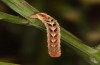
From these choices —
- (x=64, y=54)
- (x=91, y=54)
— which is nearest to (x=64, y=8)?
(x=64, y=54)

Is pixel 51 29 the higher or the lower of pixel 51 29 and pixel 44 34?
the higher

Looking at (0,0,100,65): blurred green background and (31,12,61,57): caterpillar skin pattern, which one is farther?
(0,0,100,65): blurred green background

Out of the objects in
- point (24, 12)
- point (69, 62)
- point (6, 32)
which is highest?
point (24, 12)

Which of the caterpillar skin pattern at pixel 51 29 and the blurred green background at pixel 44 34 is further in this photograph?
the blurred green background at pixel 44 34

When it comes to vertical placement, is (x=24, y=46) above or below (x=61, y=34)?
below

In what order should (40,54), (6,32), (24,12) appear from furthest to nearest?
(6,32), (40,54), (24,12)

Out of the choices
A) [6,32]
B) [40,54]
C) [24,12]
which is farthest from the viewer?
[6,32]

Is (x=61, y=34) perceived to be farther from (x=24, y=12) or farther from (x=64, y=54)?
(x=64, y=54)

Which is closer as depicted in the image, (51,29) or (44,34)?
(51,29)
